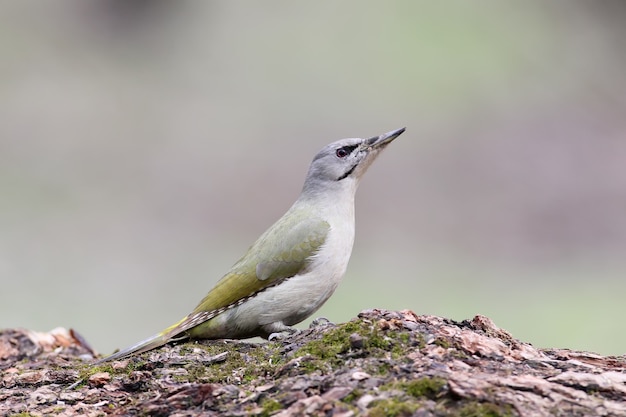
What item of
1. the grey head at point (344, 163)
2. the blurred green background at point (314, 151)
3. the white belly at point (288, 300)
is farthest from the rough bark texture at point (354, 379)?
the blurred green background at point (314, 151)

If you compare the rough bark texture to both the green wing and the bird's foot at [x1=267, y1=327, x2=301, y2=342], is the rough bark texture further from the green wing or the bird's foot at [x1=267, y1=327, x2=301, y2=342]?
the green wing

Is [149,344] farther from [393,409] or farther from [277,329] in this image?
[393,409]

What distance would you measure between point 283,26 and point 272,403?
23.3 meters

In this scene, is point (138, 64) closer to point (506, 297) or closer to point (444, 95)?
point (444, 95)

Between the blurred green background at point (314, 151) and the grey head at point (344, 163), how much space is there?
20.5ft

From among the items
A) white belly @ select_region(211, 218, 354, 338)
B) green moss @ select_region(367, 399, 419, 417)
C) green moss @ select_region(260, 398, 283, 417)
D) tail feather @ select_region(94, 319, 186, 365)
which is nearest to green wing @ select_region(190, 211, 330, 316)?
white belly @ select_region(211, 218, 354, 338)

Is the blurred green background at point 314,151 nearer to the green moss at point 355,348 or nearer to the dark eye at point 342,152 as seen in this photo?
the dark eye at point 342,152

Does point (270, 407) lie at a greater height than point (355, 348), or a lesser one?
lesser

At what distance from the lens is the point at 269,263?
670 centimetres

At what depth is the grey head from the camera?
24.1 feet

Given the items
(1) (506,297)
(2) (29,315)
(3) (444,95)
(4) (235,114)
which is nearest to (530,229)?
(1) (506,297)

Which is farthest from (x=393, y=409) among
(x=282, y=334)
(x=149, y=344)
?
(x=149, y=344)

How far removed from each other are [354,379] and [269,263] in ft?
7.34

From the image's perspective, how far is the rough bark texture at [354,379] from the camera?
14.2 feet
